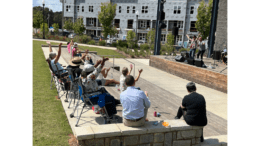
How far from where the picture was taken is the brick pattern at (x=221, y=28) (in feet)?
68.1

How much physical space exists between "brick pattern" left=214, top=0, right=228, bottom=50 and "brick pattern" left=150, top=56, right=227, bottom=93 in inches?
296

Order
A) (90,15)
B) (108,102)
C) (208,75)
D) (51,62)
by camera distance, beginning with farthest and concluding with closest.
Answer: (90,15) → (208,75) → (51,62) → (108,102)

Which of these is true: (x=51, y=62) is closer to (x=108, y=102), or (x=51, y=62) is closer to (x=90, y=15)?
(x=108, y=102)

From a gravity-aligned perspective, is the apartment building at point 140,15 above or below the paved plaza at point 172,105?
above

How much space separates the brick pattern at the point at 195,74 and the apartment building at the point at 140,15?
122 feet

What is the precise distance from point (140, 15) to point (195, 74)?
48.0m

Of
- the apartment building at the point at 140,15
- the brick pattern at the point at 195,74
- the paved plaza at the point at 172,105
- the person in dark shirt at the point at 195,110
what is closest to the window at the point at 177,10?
the apartment building at the point at 140,15

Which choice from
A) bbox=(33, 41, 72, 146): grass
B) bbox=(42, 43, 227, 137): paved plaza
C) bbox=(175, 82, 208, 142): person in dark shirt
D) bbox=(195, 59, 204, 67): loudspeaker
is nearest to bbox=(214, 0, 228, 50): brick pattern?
bbox=(195, 59, 204, 67): loudspeaker

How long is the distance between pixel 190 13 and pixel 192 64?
4465 cm

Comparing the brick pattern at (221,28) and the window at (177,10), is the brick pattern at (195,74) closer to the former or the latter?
the brick pattern at (221,28)

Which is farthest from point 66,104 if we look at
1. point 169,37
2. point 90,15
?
point 90,15

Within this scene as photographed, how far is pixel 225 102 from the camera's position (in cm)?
887

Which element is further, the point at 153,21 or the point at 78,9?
the point at 78,9

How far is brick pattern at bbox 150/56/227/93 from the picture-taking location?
1065cm
